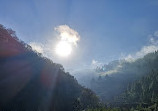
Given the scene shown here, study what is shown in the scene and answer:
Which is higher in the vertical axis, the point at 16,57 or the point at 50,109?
the point at 16,57

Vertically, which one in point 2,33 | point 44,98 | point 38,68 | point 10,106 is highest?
point 2,33

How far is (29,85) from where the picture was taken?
2872 inches

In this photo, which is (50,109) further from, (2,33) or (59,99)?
(2,33)

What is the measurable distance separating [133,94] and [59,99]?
102980 mm

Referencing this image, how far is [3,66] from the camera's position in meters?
66.9

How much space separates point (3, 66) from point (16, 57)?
11.5m

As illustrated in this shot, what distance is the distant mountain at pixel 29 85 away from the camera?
6241cm

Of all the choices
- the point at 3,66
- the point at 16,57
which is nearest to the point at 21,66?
the point at 16,57

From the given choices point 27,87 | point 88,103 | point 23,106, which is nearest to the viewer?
point 23,106

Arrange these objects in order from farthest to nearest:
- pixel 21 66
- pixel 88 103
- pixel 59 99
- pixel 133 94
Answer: pixel 133 94 < pixel 88 103 < pixel 59 99 < pixel 21 66

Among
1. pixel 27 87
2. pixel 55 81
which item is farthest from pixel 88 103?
pixel 27 87

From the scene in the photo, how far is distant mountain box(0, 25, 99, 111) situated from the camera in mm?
62406

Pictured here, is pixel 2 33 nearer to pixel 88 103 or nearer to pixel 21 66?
pixel 21 66

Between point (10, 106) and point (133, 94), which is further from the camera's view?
point (133, 94)
